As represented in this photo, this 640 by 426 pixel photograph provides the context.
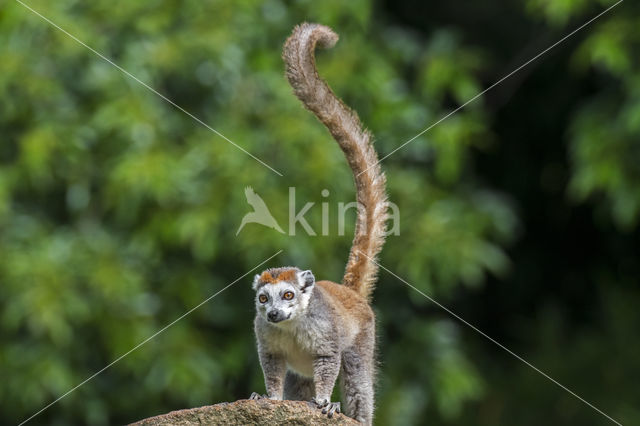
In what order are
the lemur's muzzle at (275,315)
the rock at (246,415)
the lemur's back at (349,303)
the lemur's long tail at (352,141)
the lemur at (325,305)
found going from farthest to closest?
the lemur's back at (349,303) < the lemur's long tail at (352,141) < the lemur at (325,305) < the lemur's muzzle at (275,315) < the rock at (246,415)

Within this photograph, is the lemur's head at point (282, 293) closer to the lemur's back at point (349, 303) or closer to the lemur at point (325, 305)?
the lemur at point (325, 305)

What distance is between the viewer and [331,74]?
8570 millimetres

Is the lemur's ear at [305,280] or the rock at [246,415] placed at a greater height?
the lemur's ear at [305,280]

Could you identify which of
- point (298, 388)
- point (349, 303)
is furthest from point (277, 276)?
point (298, 388)

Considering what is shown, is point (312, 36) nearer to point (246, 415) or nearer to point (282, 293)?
point (282, 293)

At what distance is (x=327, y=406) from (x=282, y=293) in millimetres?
485

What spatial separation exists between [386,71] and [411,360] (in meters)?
2.28

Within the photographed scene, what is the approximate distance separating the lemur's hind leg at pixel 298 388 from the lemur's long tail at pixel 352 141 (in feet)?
1.66

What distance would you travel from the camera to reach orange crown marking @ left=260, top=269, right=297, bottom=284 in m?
4.61

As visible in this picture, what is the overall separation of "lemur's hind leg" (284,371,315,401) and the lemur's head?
1.51ft

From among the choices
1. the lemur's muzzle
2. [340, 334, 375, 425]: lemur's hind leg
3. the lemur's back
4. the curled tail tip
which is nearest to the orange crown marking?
the lemur's muzzle

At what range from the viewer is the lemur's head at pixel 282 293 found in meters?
4.52

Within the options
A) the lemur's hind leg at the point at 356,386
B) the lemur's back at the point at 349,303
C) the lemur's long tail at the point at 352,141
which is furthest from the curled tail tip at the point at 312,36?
the lemur's hind leg at the point at 356,386

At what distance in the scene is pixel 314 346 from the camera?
4.65 metres
